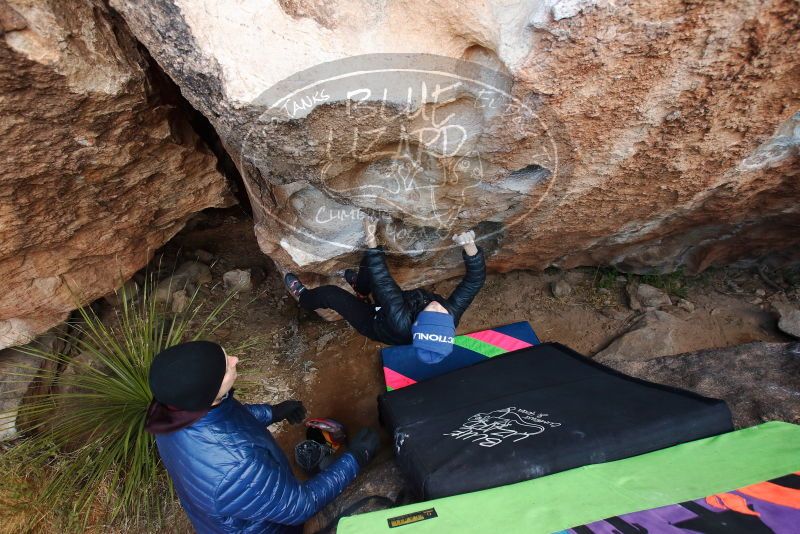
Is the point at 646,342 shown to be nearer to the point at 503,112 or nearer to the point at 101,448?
the point at 503,112

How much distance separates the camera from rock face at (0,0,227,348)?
5.60 ft

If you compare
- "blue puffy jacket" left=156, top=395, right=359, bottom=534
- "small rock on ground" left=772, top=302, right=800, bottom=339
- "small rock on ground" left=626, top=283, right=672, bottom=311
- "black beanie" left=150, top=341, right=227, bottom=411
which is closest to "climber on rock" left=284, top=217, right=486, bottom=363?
"blue puffy jacket" left=156, top=395, right=359, bottom=534

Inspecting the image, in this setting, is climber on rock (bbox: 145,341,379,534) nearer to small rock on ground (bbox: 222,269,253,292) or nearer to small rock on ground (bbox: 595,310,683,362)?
small rock on ground (bbox: 222,269,253,292)

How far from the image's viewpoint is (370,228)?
2.72 metres

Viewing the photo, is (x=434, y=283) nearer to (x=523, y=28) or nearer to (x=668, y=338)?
(x=668, y=338)

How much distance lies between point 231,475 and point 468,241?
1742mm

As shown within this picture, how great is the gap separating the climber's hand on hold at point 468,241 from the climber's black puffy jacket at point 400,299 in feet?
0.11

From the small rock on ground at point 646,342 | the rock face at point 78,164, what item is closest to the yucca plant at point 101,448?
the rock face at point 78,164

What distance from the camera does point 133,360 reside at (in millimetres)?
2723

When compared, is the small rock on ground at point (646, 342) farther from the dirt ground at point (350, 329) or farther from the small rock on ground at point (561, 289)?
the small rock on ground at point (561, 289)

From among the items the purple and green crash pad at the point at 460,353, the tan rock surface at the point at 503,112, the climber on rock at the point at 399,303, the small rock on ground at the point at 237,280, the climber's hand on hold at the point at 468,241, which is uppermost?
the tan rock surface at the point at 503,112

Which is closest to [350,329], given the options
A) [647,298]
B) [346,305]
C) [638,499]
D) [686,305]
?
[346,305]

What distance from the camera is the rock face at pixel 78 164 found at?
5.60 feet

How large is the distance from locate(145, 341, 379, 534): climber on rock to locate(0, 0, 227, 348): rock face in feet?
3.74
